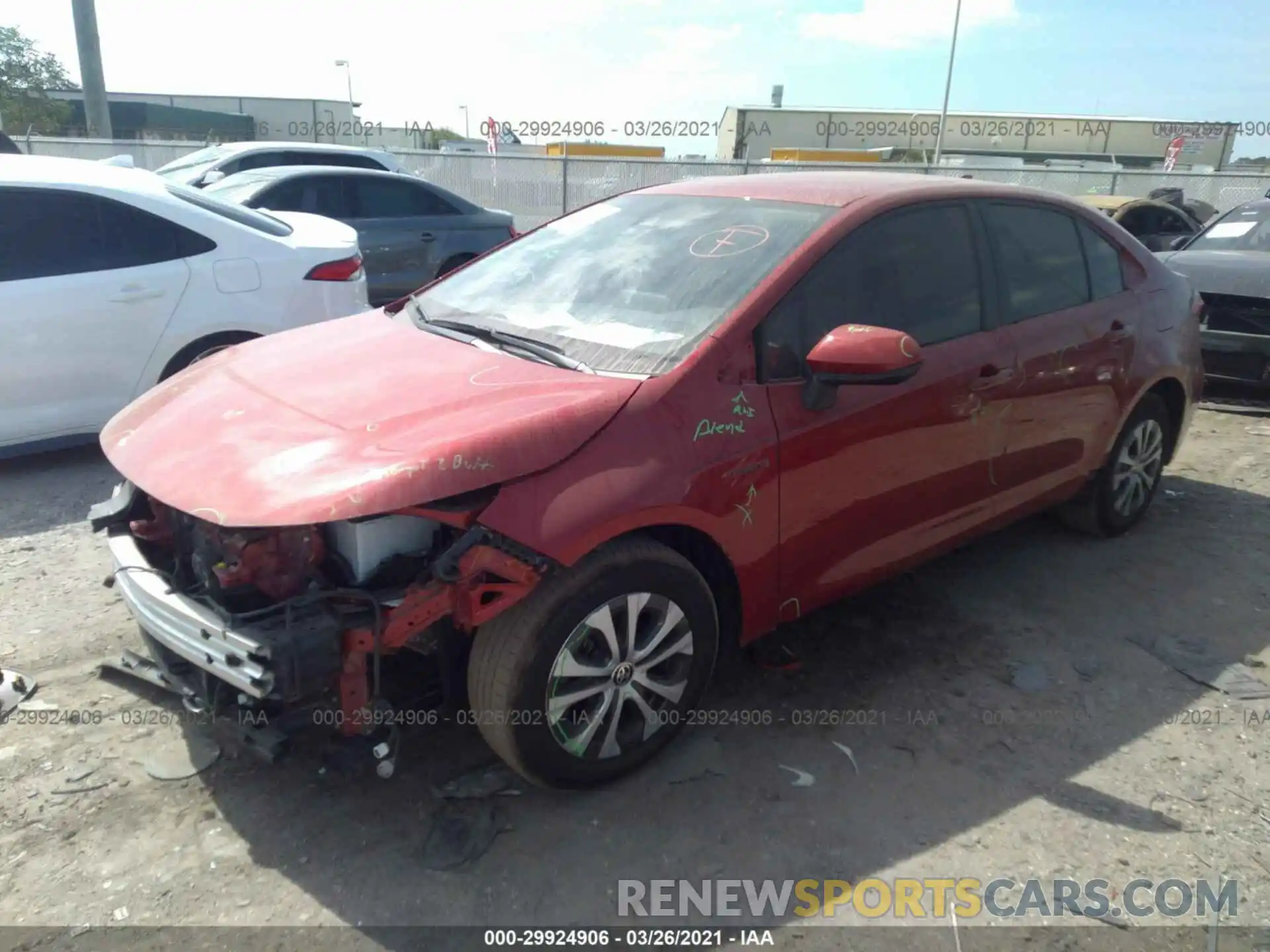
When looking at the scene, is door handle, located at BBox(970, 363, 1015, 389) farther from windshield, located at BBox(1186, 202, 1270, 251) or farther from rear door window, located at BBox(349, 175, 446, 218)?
rear door window, located at BBox(349, 175, 446, 218)

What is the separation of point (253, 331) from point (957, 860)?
4.60 meters

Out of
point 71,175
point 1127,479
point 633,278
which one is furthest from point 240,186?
point 1127,479

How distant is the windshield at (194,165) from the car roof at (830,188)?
8.37m

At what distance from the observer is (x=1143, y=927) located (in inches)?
Result: 94.4

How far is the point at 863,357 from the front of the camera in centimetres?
276

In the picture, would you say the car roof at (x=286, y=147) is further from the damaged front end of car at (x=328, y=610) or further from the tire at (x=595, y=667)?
the tire at (x=595, y=667)

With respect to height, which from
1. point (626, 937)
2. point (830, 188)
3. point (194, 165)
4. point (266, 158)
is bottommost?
point (626, 937)

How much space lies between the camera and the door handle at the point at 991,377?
347 centimetres

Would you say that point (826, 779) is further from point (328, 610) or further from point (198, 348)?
point (198, 348)

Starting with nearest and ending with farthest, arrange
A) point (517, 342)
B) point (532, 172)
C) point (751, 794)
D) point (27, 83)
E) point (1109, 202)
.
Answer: point (751, 794), point (517, 342), point (1109, 202), point (532, 172), point (27, 83)

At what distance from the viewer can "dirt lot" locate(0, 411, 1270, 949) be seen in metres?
2.42

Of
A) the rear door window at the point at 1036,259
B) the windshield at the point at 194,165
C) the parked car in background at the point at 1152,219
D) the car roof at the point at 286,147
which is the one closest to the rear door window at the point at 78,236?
the rear door window at the point at 1036,259

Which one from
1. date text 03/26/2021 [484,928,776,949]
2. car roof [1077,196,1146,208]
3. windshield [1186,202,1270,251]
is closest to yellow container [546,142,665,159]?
car roof [1077,196,1146,208]

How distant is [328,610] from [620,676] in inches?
32.9
